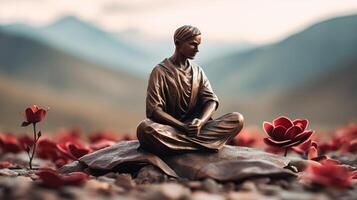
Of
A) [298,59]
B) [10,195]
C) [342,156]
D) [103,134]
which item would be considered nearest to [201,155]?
[10,195]

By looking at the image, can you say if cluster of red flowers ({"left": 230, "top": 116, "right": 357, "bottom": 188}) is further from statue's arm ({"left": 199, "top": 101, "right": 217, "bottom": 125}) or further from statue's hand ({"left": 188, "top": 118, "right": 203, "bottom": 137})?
statue's hand ({"left": 188, "top": 118, "right": 203, "bottom": 137})

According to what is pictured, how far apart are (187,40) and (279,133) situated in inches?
42.4

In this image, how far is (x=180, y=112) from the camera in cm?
499

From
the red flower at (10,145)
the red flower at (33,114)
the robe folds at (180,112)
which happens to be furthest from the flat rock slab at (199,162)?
the red flower at (10,145)

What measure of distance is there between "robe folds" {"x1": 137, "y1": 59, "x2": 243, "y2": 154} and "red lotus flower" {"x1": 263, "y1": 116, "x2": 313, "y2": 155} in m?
0.30

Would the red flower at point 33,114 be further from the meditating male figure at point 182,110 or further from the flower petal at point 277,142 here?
the flower petal at point 277,142

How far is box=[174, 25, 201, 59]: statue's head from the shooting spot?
15.9 ft

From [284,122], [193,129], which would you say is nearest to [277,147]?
[284,122]

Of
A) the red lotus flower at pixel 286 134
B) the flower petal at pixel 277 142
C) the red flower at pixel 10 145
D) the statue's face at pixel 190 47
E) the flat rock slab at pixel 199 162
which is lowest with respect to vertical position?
the red flower at pixel 10 145

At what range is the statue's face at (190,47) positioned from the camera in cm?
486

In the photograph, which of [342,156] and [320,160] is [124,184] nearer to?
[320,160]

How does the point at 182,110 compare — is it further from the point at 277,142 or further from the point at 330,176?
the point at 330,176

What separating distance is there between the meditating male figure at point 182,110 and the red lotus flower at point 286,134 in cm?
29

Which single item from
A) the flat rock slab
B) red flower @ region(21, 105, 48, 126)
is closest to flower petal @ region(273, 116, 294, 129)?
the flat rock slab
